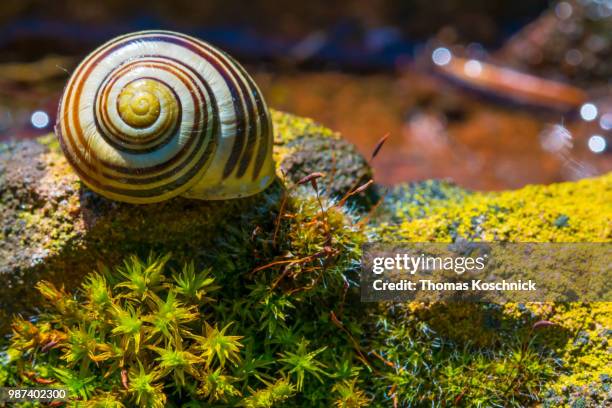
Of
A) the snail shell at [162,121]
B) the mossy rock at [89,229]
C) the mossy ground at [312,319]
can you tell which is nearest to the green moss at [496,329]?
the mossy ground at [312,319]

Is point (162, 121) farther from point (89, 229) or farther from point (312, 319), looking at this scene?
point (312, 319)

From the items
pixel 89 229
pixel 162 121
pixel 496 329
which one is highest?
pixel 162 121

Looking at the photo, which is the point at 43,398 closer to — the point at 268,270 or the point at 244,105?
the point at 268,270

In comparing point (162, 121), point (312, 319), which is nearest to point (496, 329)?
point (312, 319)

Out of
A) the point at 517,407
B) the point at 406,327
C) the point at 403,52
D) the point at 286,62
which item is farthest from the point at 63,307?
the point at 403,52

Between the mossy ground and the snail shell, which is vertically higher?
the snail shell

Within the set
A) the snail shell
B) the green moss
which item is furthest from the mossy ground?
the snail shell

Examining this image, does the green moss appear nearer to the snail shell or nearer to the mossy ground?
the mossy ground
